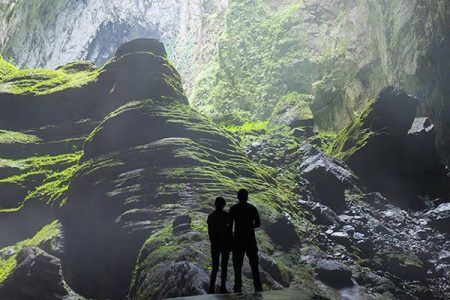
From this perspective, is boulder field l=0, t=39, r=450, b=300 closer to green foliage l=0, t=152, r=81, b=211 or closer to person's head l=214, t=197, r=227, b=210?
green foliage l=0, t=152, r=81, b=211

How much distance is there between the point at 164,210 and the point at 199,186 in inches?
202

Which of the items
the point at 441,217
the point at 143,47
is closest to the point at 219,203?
the point at 441,217

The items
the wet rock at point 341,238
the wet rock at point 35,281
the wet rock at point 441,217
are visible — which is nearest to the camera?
the wet rock at point 35,281

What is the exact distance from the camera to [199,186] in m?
49.3

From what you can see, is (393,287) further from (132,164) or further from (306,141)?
(306,141)

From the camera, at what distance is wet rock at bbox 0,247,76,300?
42344 millimetres

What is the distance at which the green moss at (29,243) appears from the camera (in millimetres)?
48625

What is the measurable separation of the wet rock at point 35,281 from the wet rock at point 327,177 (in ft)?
95.5

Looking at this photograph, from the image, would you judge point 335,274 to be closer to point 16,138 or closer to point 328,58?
point 16,138

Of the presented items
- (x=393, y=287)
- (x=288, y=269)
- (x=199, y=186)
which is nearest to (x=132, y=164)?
(x=199, y=186)

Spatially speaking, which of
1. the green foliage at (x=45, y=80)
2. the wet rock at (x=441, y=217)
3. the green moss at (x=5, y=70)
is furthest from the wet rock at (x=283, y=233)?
the green moss at (x=5, y=70)

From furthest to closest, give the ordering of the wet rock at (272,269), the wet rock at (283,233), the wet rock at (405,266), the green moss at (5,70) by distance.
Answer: the green moss at (5,70) → the wet rock at (283,233) → the wet rock at (405,266) → the wet rock at (272,269)

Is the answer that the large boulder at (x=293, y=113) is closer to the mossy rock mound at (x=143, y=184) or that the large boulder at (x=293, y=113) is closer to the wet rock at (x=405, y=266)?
the mossy rock mound at (x=143, y=184)

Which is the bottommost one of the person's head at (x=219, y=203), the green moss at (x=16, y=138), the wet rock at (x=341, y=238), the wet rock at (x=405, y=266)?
the wet rock at (x=405, y=266)
